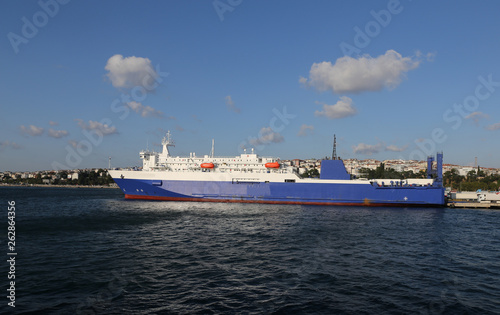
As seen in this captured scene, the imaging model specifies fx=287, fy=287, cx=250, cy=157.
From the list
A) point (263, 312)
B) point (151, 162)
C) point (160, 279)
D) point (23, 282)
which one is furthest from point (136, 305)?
point (151, 162)

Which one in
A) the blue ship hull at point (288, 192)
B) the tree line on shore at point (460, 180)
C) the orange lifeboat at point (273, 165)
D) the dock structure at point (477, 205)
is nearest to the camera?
the blue ship hull at point (288, 192)

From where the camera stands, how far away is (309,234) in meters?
22.1

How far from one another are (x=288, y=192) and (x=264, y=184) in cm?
390

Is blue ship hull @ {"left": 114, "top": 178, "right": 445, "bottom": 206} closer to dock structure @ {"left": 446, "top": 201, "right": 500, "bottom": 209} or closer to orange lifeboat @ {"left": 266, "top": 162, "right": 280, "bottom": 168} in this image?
orange lifeboat @ {"left": 266, "top": 162, "right": 280, "bottom": 168}

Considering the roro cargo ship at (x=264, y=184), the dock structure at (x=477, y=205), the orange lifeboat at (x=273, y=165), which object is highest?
the orange lifeboat at (x=273, y=165)

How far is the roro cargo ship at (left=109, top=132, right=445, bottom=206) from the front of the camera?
4297cm

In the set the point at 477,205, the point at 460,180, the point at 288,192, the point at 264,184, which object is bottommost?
the point at 477,205

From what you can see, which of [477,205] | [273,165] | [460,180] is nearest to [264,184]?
[273,165]

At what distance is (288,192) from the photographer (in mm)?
44344

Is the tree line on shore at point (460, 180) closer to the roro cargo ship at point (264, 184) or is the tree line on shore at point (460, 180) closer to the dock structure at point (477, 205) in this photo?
the dock structure at point (477, 205)

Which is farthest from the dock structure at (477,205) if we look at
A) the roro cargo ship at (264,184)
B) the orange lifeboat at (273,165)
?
the orange lifeboat at (273,165)

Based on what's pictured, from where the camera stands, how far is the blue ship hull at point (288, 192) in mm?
42875

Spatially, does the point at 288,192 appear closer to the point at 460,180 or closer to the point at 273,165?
the point at 273,165

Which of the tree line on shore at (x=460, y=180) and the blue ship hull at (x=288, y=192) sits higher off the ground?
the tree line on shore at (x=460, y=180)
